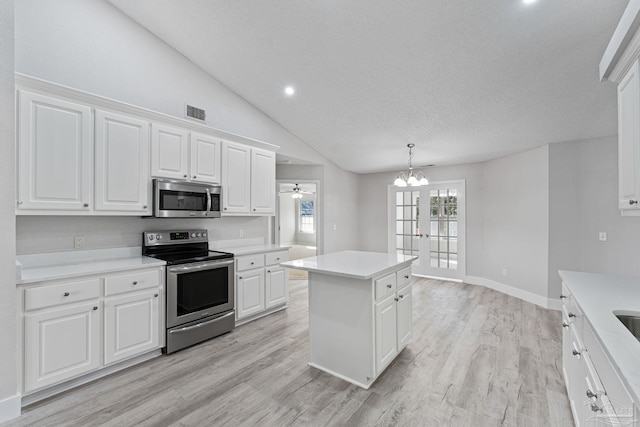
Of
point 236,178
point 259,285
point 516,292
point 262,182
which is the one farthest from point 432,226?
point 236,178

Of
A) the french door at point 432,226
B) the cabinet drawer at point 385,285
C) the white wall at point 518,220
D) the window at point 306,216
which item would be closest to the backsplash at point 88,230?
the cabinet drawer at point 385,285

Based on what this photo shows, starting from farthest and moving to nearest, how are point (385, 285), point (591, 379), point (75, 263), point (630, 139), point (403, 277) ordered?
point (403, 277)
point (75, 263)
point (385, 285)
point (630, 139)
point (591, 379)

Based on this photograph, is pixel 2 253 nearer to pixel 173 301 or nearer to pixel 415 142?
pixel 173 301

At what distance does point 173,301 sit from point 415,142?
158 inches

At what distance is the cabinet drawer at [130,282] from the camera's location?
2.38m

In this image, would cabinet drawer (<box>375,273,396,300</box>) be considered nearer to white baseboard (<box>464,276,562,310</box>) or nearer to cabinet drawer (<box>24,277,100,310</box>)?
cabinet drawer (<box>24,277,100,310</box>)

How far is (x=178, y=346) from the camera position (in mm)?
2814

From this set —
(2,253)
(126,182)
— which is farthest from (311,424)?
(126,182)

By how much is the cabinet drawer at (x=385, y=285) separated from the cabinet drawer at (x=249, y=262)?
1857 millimetres

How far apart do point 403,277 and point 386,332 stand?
22.2 inches

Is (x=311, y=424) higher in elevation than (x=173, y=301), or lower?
lower

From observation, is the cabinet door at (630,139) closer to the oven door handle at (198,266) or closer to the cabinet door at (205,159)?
the oven door handle at (198,266)

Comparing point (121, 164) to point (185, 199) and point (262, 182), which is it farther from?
point (262, 182)

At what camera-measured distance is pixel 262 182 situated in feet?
13.5
